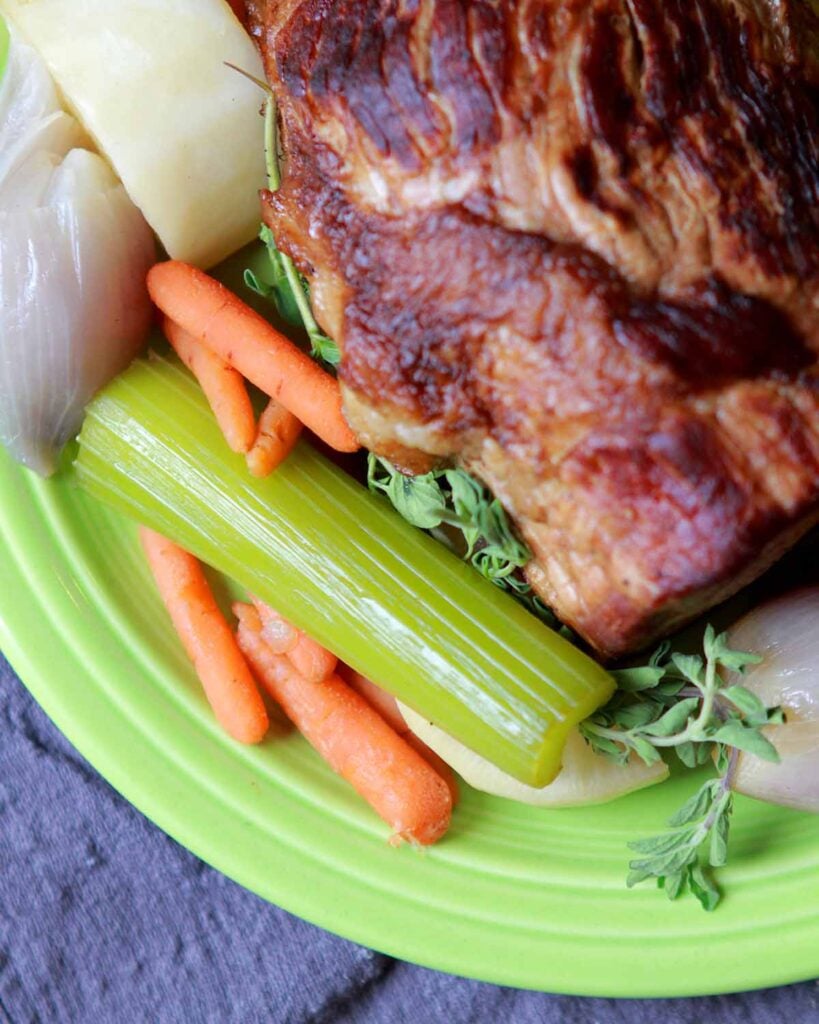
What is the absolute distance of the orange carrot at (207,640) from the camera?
2461 millimetres

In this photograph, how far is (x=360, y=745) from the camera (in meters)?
2.46

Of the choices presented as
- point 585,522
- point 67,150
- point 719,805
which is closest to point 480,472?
point 585,522

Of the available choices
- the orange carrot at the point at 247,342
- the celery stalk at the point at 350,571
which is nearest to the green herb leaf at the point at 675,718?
the celery stalk at the point at 350,571

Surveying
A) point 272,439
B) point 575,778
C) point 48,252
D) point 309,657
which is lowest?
point 575,778

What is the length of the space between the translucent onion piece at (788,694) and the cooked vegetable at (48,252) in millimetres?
1524

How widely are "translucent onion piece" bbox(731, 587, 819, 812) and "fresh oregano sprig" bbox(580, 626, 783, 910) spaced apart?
0.15 feet

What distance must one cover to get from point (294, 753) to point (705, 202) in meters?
1.44

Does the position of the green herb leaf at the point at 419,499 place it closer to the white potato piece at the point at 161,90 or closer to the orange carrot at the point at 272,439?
the orange carrot at the point at 272,439

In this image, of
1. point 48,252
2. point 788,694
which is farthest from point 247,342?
point 788,694

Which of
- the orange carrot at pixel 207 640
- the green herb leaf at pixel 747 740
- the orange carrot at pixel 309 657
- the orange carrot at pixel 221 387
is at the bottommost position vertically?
the green herb leaf at pixel 747 740

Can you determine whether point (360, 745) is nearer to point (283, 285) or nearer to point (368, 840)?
point (368, 840)

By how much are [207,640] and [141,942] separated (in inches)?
35.7

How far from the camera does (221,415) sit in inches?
96.2

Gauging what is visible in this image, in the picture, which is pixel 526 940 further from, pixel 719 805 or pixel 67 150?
pixel 67 150
